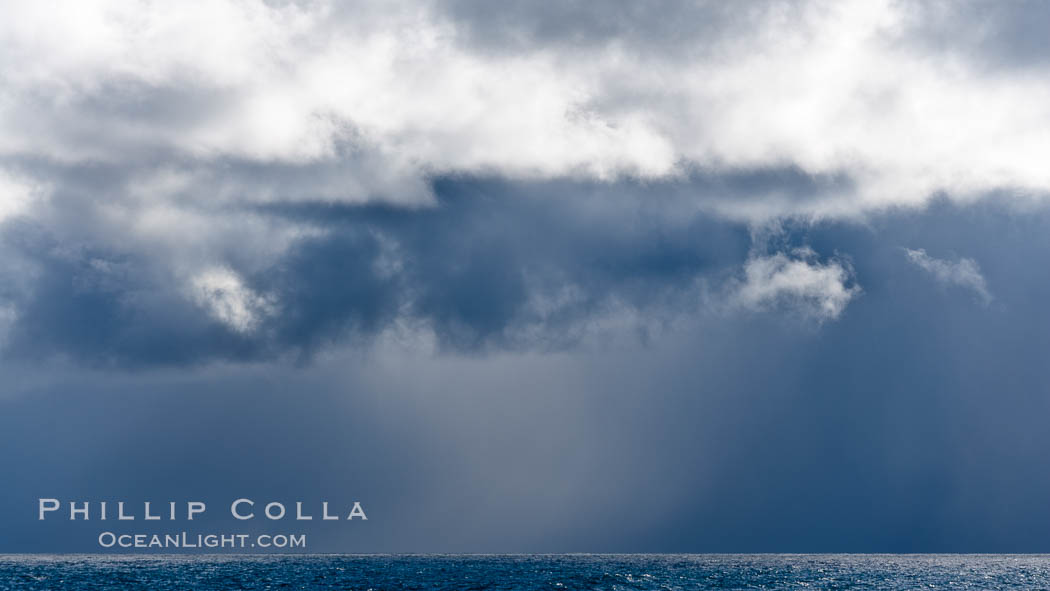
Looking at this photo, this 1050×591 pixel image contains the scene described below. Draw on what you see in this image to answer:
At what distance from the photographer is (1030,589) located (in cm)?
19250

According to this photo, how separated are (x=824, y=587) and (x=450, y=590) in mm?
63494

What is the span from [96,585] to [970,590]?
14799 centimetres

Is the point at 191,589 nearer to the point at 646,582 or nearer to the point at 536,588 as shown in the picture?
the point at 536,588

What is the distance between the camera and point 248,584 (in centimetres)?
19738

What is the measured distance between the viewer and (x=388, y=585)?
631 feet

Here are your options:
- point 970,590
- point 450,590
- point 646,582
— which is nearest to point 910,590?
point 970,590

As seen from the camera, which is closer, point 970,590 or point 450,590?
point 450,590

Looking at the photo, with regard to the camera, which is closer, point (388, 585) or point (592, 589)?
point (592, 589)

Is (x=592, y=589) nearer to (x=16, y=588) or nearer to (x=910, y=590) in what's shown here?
(x=910, y=590)

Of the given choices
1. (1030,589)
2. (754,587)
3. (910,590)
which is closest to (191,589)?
(754,587)

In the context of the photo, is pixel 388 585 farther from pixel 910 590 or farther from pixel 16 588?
pixel 910 590

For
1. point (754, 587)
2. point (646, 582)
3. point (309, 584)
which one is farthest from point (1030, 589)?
point (309, 584)

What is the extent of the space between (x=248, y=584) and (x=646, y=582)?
222 feet

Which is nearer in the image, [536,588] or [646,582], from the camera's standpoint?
[536,588]
